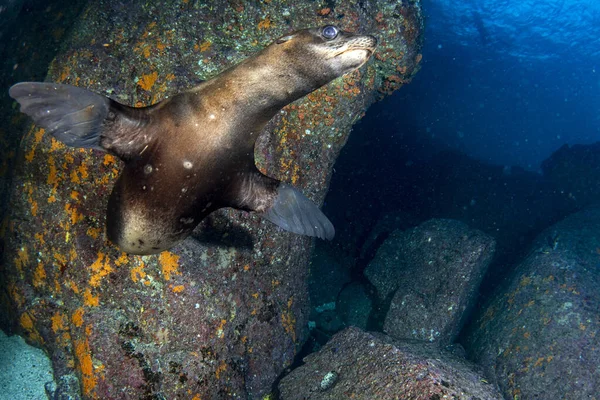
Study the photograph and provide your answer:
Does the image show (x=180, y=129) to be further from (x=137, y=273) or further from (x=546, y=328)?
(x=546, y=328)

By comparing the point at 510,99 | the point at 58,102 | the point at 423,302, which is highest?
the point at 58,102

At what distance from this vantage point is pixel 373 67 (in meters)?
5.16

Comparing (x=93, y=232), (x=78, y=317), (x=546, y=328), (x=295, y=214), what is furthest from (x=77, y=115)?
(x=546, y=328)

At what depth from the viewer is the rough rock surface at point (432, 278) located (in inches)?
240

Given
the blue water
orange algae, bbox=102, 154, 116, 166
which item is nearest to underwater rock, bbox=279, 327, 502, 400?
orange algae, bbox=102, 154, 116, 166

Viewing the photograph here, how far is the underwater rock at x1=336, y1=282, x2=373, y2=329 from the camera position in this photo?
23.7 feet

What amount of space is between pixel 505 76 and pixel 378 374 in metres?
52.9

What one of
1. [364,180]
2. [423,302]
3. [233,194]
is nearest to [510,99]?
[364,180]

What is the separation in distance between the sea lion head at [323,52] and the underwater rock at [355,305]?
641 centimetres

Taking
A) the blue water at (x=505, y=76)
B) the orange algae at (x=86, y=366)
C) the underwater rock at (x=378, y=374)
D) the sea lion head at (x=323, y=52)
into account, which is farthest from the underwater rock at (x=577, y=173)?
the orange algae at (x=86, y=366)

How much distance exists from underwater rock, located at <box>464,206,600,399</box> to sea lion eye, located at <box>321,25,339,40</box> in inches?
222

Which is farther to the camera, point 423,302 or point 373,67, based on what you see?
point 423,302

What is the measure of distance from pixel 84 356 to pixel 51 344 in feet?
1.61

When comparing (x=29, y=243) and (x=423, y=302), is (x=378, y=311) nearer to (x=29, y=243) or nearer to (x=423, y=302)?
(x=423, y=302)
